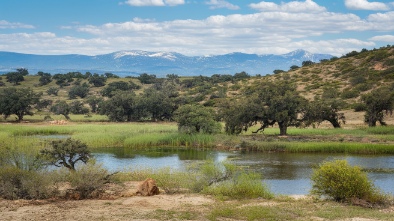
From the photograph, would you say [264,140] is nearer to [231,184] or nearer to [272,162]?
[272,162]

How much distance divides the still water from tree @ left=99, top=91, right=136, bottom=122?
84.9ft

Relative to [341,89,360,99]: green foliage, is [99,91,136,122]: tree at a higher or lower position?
lower

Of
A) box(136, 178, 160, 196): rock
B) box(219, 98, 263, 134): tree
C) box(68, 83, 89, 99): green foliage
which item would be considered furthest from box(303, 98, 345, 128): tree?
box(68, 83, 89, 99): green foliage

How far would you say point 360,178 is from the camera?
2197 centimetres

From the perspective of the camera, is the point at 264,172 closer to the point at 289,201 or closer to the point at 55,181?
the point at 289,201

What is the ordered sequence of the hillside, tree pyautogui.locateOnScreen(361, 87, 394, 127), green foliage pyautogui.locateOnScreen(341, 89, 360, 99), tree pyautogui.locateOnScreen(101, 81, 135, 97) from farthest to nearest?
tree pyautogui.locateOnScreen(101, 81, 135, 97)
the hillside
green foliage pyautogui.locateOnScreen(341, 89, 360, 99)
tree pyautogui.locateOnScreen(361, 87, 394, 127)

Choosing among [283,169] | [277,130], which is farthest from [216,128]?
[283,169]

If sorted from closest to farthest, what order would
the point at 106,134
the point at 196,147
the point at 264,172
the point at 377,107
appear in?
the point at 264,172
the point at 196,147
the point at 106,134
the point at 377,107

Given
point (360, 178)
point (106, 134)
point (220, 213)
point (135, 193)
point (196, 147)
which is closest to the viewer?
point (220, 213)

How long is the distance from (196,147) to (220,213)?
27566 mm

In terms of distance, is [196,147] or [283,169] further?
[196,147]

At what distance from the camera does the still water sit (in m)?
29.5

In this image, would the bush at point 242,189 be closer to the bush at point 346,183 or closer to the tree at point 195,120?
the bush at point 346,183

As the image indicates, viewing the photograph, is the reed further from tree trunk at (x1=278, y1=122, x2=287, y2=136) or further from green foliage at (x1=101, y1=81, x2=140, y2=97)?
green foliage at (x1=101, y1=81, x2=140, y2=97)
